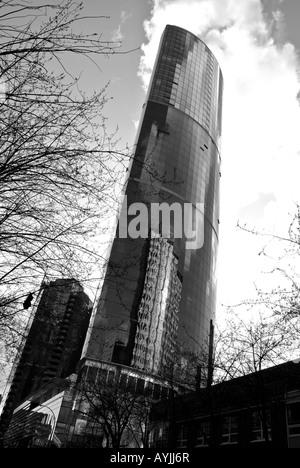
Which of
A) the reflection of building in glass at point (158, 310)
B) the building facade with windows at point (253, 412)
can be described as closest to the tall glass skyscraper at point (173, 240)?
the reflection of building in glass at point (158, 310)

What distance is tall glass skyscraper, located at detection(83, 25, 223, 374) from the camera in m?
83.8

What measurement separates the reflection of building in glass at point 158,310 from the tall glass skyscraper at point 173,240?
0.83ft

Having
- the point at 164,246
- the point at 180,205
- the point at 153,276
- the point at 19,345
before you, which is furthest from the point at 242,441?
the point at 180,205

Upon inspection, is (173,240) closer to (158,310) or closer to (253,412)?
(158,310)

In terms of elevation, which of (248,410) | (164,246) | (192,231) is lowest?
(248,410)

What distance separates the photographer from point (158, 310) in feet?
298

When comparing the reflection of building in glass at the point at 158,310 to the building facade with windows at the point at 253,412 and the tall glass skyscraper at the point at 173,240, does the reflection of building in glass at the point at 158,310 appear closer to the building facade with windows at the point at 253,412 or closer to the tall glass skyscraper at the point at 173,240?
the tall glass skyscraper at the point at 173,240

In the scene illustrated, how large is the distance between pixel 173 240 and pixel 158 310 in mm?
25086

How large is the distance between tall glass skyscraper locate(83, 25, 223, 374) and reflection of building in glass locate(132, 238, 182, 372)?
25 cm

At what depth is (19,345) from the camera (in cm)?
→ 1067

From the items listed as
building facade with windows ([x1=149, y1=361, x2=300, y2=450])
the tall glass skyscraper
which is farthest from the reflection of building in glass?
building facade with windows ([x1=149, y1=361, x2=300, y2=450])

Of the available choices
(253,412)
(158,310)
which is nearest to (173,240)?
(158,310)
